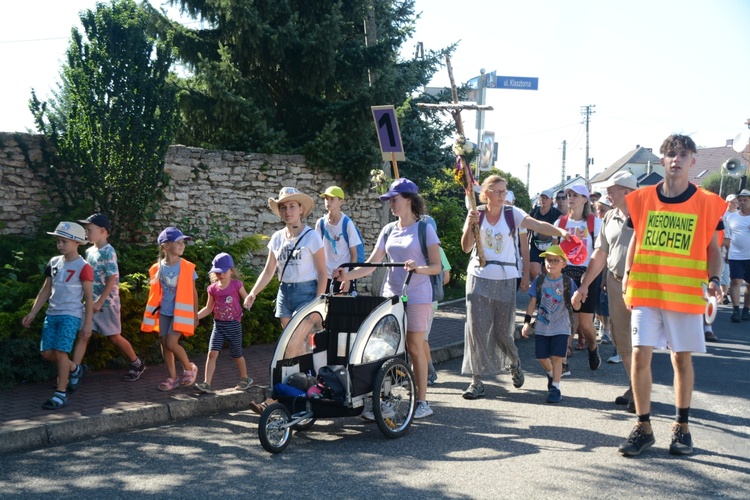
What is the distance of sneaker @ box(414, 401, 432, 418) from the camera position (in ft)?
21.8

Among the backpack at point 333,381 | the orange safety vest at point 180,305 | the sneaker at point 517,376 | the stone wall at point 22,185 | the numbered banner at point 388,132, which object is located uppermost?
the numbered banner at point 388,132

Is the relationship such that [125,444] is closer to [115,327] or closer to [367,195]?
[115,327]

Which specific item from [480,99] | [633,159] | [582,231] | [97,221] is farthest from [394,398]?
[633,159]

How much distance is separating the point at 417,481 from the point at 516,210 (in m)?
3.31

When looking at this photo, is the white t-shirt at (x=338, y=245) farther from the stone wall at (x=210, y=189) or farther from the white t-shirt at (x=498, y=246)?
the stone wall at (x=210, y=189)

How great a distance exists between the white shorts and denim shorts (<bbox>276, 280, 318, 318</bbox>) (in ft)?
9.06

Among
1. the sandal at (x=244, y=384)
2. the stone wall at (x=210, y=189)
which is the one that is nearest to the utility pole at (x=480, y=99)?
the stone wall at (x=210, y=189)

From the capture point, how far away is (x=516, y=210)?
7.40 meters

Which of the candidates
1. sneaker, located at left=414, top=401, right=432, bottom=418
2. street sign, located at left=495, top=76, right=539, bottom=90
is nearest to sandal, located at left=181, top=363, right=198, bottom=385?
sneaker, located at left=414, top=401, right=432, bottom=418

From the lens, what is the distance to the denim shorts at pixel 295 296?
692 cm

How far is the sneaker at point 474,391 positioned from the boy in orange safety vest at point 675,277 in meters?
2.18

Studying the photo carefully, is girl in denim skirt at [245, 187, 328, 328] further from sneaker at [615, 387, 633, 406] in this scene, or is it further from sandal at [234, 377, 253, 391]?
sneaker at [615, 387, 633, 406]

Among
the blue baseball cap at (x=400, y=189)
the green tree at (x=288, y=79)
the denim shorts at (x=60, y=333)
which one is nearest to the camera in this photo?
the blue baseball cap at (x=400, y=189)

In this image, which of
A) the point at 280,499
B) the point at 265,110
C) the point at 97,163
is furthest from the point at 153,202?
the point at 280,499
